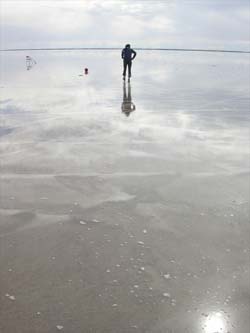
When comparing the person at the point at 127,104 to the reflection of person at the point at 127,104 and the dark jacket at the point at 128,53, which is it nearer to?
the reflection of person at the point at 127,104

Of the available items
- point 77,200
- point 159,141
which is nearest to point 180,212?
point 77,200

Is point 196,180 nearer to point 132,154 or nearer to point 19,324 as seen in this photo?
point 132,154

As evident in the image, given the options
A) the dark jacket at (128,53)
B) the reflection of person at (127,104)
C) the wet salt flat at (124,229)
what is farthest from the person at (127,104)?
the dark jacket at (128,53)

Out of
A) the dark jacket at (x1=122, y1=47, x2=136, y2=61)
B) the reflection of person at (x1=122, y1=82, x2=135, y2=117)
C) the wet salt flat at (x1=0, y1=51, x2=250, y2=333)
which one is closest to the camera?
the wet salt flat at (x1=0, y1=51, x2=250, y2=333)

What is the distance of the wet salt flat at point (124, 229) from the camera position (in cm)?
402

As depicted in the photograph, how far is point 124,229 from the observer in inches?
222

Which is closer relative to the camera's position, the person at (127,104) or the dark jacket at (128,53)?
the person at (127,104)

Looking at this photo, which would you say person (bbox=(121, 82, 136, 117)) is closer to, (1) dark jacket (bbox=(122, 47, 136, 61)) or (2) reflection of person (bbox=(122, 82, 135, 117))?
(2) reflection of person (bbox=(122, 82, 135, 117))

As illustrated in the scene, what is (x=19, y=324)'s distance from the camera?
12.5 ft

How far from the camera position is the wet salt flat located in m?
4.02

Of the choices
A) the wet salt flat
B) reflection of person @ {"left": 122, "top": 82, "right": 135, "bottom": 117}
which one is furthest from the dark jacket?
A: the wet salt flat

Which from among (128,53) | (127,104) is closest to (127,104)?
(127,104)

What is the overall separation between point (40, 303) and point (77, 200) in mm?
2602

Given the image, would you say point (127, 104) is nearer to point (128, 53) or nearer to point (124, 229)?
point (128, 53)
